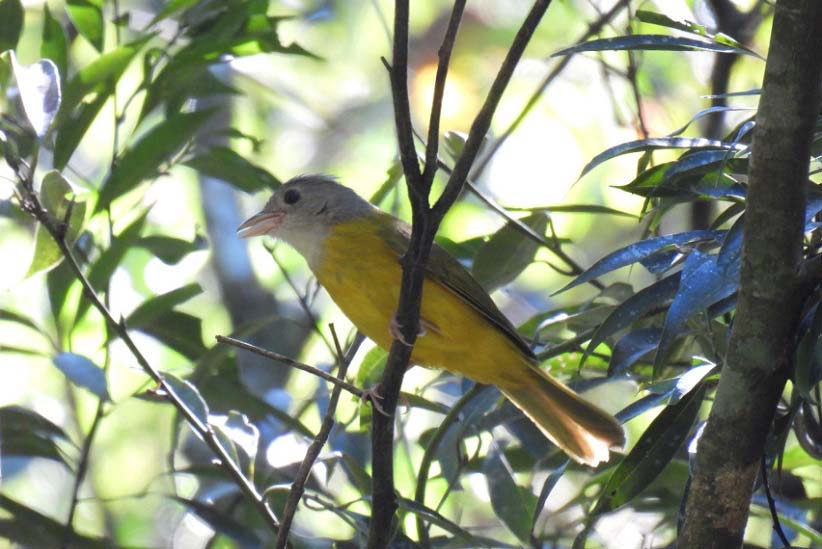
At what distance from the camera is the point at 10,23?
3551 mm

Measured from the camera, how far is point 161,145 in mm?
3576

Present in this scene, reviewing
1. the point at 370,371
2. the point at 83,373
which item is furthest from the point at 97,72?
the point at 370,371

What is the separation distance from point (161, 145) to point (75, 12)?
591 mm

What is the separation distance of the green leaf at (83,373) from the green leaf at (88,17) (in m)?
1.13

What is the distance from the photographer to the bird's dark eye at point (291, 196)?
14.4ft

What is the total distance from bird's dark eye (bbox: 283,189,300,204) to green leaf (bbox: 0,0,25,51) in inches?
47.2

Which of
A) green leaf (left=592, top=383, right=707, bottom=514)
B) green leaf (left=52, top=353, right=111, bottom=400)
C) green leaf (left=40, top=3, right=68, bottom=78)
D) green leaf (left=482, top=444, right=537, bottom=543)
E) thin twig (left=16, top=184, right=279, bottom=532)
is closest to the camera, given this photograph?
green leaf (left=592, top=383, right=707, bottom=514)

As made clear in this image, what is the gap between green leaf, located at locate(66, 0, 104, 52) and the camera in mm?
3781

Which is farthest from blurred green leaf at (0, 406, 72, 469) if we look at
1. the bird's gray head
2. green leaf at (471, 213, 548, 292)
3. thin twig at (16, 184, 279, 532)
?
green leaf at (471, 213, 548, 292)

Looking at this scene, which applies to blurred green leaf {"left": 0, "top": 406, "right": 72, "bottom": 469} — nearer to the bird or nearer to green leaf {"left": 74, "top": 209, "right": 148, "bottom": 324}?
green leaf {"left": 74, "top": 209, "right": 148, "bottom": 324}

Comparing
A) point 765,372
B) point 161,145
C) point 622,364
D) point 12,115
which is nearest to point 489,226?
point 161,145

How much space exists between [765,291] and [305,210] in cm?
250

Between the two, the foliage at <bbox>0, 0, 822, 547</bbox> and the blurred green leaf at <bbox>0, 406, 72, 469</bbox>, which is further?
the blurred green leaf at <bbox>0, 406, 72, 469</bbox>

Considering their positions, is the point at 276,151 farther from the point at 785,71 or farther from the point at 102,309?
the point at 785,71
